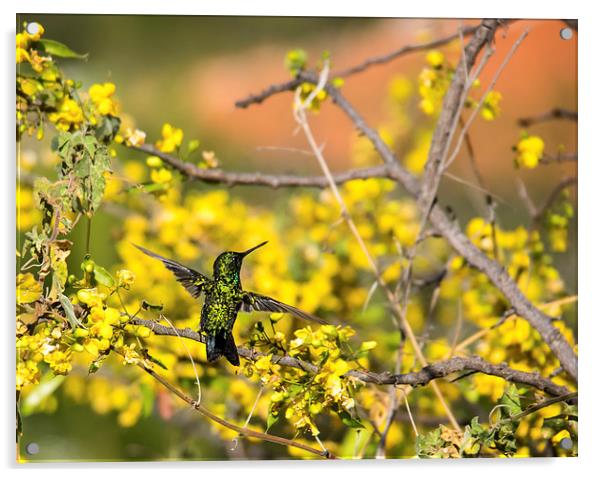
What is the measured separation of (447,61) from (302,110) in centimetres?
28

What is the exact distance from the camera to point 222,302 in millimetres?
1329

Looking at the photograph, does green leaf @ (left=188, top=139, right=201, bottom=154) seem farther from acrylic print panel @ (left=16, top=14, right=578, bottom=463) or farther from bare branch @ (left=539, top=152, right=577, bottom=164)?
bare branch @ (left=539, top=152, right=577, bottom=164)

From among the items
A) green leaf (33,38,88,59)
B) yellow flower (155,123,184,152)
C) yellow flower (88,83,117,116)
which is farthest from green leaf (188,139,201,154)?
green leaf (33,38,88,59)

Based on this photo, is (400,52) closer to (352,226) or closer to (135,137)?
(352,226)

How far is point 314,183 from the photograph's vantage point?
1.44m

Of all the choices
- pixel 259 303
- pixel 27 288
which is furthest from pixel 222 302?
pixel 27 288

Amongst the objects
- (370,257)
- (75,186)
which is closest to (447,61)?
(370,257)

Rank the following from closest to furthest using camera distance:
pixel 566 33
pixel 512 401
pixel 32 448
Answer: pixel 512 401, pixel 32 448, pixel 566 33

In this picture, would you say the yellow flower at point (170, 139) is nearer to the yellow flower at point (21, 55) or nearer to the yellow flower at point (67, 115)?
the yellow flower at point (67, 115)

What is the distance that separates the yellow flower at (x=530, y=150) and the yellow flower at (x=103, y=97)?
0.70 meters

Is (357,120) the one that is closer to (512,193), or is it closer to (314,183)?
(314,183)

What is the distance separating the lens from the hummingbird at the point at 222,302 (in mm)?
1312

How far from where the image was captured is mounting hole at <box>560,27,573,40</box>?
1.47m

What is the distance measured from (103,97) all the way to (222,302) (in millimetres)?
389
